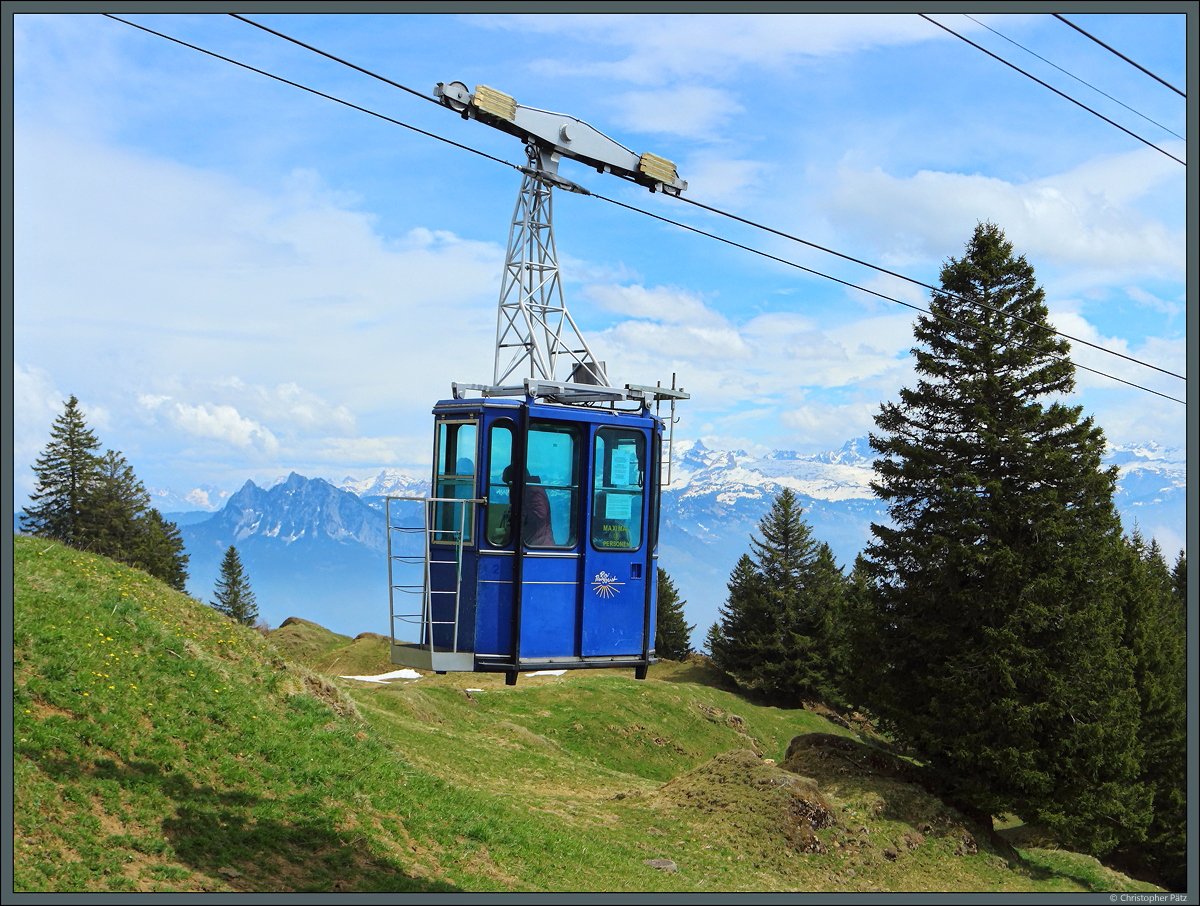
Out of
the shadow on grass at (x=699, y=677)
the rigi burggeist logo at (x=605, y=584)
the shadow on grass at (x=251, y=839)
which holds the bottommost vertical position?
the shadow on grass at (x=699, y=677)

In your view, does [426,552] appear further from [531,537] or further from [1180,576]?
[1180,576]

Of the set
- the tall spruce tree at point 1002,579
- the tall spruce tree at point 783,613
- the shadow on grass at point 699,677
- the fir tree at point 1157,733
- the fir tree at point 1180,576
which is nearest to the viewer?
the tall spruce tree at point 1002,579

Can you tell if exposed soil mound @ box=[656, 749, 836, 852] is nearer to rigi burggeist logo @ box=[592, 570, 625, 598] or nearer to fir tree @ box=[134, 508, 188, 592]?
rigi burggeist logo @ box=[592, 570, 625, 598]

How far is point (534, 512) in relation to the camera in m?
13.0

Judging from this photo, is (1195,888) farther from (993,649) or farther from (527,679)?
(527,679)

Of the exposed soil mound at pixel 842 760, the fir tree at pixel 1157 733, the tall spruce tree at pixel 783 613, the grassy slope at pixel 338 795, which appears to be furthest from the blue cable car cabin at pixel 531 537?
the tall spruce tree at pixel 783 613

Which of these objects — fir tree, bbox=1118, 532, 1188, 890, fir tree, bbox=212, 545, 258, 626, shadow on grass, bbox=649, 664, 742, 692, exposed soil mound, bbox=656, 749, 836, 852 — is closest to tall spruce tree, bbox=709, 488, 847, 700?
shadow on grass, bbox=649, 664, 742, 692

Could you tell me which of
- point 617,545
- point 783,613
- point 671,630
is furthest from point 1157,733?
point 671,630

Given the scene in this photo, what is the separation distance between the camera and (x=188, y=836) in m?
13.7

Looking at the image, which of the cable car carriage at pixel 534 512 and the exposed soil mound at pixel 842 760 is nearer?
the cable car carriage at pixel 534 512

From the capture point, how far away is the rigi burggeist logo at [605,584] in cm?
1343

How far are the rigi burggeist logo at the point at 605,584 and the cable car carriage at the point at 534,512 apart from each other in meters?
0.02

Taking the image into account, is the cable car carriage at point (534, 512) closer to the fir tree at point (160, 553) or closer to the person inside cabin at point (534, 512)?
the person inside cabin at point (534, 512)

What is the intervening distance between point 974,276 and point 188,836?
84.4 feet
